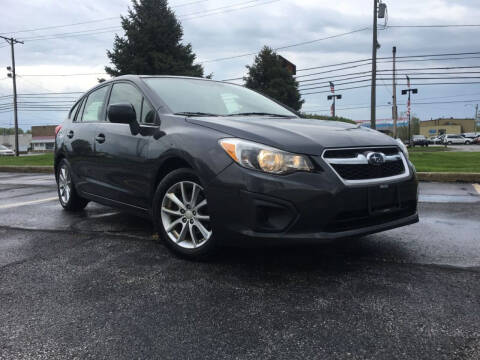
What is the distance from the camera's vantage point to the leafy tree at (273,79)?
3862 centimetres

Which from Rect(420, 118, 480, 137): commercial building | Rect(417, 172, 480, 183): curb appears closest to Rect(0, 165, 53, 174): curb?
Rect(417, 172, 480, 183): curb

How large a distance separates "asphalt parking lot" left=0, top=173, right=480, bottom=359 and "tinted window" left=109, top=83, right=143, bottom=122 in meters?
1.25

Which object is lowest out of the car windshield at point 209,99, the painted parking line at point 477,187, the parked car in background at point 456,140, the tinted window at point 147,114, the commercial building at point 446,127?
the painted parking line at point 477,187

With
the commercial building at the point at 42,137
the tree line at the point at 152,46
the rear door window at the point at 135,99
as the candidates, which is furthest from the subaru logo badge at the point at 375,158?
the commercial building at the point at 42,137

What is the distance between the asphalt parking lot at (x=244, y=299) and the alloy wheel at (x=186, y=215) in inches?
6.9

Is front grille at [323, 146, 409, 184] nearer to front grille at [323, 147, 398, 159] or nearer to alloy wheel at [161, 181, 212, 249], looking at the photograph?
front grille at [323, 147, 398, 159]

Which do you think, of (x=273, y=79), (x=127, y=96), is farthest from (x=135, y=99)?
(x=273, y=79)

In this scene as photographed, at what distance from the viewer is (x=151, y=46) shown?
29.6 m

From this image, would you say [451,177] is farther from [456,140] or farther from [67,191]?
[456,140]

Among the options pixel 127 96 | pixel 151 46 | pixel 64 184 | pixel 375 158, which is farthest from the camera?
pixel 151 46

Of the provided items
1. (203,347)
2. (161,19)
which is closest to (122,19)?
(161,19)

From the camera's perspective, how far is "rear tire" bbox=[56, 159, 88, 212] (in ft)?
17.6

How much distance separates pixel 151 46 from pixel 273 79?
13.1 meters

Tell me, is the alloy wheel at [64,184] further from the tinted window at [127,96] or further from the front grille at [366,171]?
the front grille at [366,171]
